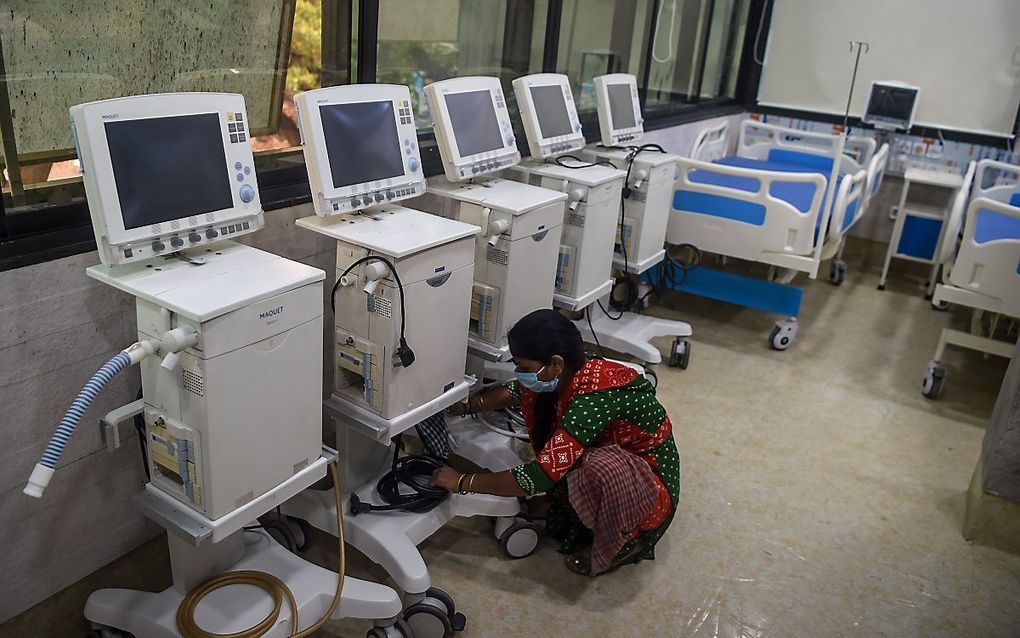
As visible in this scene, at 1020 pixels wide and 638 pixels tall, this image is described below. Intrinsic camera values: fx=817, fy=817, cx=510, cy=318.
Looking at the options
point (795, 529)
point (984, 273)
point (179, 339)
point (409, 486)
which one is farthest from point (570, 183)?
point (984, 273)

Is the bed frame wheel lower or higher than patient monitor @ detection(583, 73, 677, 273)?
lower

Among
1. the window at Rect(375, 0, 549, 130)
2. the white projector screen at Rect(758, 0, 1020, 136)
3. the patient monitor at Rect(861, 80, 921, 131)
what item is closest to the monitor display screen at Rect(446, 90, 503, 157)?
the window at Rect(375, 0, 549, 130)

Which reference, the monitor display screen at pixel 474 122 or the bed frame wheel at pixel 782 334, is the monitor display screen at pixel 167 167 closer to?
the monitor display screen at pixel 474 122

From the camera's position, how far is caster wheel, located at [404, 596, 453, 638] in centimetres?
201

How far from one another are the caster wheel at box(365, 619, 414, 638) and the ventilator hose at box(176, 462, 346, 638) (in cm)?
12

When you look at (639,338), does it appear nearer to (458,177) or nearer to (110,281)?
(458,177)

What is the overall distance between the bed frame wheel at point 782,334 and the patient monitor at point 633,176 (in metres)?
0.81

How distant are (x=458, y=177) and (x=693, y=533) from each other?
4.38 feet

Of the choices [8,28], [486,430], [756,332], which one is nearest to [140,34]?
[8,28]

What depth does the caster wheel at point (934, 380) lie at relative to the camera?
3588mm

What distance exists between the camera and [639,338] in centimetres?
356

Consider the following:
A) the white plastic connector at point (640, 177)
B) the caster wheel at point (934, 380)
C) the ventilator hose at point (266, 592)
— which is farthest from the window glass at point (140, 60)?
the caster wheel at point (934, 380)

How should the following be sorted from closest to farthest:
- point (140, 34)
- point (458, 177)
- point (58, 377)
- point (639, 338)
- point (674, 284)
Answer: point (58, 377) → point (140, 34) → point (458, 177) → point (639, 338) → point (674, 284)

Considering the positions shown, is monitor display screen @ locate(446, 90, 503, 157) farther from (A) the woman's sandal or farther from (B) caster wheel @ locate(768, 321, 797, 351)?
(B) caster wheel @ locate(768, 321, 797, 351)
